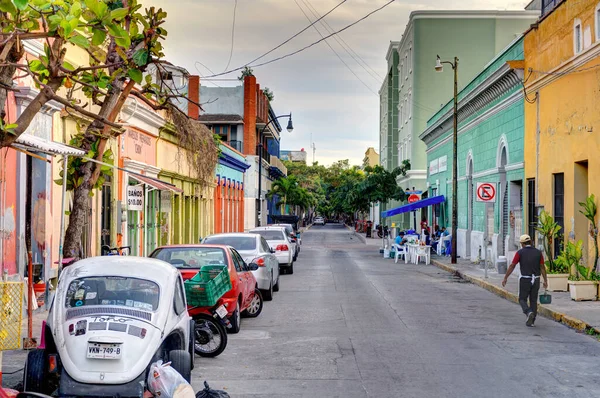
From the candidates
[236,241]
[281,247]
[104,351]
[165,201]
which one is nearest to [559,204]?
[281,247]

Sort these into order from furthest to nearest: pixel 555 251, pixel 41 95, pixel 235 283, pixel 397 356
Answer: pixel 555 251 < pixel 235 283 < pixel 397 356 < pixel 41 95

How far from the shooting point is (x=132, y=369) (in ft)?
25.9

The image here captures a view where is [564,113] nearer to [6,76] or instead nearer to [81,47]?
[81,47]

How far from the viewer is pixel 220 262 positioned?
13758mm

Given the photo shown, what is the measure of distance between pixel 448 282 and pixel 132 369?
18.6 meters

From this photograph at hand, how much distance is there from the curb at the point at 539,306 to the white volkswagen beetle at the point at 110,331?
7.95m

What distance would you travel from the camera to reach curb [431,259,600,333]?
14.3 metres

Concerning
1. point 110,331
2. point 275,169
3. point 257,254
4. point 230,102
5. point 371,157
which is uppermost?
point 371,157

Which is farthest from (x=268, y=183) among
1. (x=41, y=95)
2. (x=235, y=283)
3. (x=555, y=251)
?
(x=41, y=95)

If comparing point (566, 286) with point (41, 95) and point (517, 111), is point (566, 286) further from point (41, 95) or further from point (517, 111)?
point (41, 95)

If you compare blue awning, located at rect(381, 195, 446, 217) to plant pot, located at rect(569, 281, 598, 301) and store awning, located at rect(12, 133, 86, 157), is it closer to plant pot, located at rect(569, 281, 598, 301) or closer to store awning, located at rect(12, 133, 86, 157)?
plant pot, located at rect(569, 281, 598, 301)

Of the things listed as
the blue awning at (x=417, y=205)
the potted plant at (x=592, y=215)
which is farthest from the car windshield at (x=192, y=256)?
the blue awning at (x=417, y=205)

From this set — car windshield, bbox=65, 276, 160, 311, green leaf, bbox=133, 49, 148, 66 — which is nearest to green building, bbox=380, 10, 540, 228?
green leaf, bbox=133, 49, 148, 66

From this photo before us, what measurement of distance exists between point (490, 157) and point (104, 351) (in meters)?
25.8
